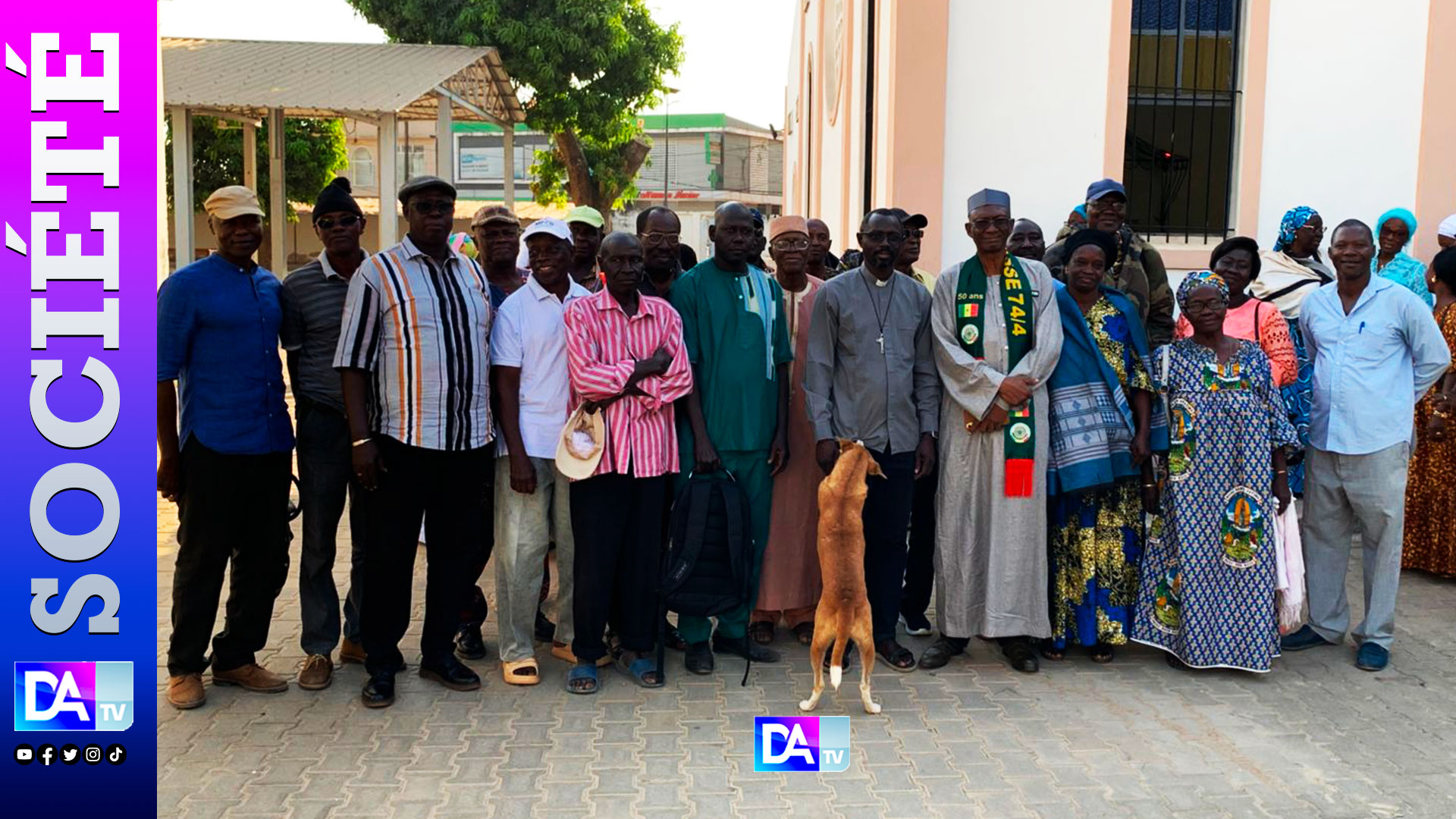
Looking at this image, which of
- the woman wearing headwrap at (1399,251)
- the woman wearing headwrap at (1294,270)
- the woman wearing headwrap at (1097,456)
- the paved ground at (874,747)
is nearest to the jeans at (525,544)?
the paved ground at (874,747)

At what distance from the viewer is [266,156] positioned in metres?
27.4

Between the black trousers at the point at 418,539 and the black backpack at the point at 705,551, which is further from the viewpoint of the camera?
the black backpack at the point at 705,551

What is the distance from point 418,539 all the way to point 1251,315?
3900mm

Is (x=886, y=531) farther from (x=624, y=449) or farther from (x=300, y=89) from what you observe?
(x=300, y=89)

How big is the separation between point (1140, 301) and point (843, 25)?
8529mm

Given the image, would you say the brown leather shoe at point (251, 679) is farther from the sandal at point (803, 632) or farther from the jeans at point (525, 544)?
the sandal at point (803, 632)

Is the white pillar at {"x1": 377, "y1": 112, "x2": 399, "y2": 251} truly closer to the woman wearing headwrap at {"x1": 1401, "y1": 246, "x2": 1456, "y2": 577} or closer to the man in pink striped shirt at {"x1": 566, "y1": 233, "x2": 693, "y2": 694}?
the man in pink striped shirt at {"x1": 566, "y1": 233, "x2": 693, "y2": 694}

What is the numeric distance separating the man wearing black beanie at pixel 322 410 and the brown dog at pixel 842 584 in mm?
1910

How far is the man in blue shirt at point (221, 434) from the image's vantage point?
444 centimetres

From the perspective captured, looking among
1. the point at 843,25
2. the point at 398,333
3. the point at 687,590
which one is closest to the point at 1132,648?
the point at 687,590

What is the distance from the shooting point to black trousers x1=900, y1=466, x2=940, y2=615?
547 centimetres

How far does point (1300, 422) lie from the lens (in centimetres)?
557

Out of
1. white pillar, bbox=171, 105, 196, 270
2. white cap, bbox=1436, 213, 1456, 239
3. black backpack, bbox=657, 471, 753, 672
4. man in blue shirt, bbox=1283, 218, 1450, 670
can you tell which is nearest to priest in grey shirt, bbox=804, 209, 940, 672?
black backpack, bbox=657, 471, 753, 672

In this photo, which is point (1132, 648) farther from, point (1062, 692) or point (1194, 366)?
point (1194, 366)
